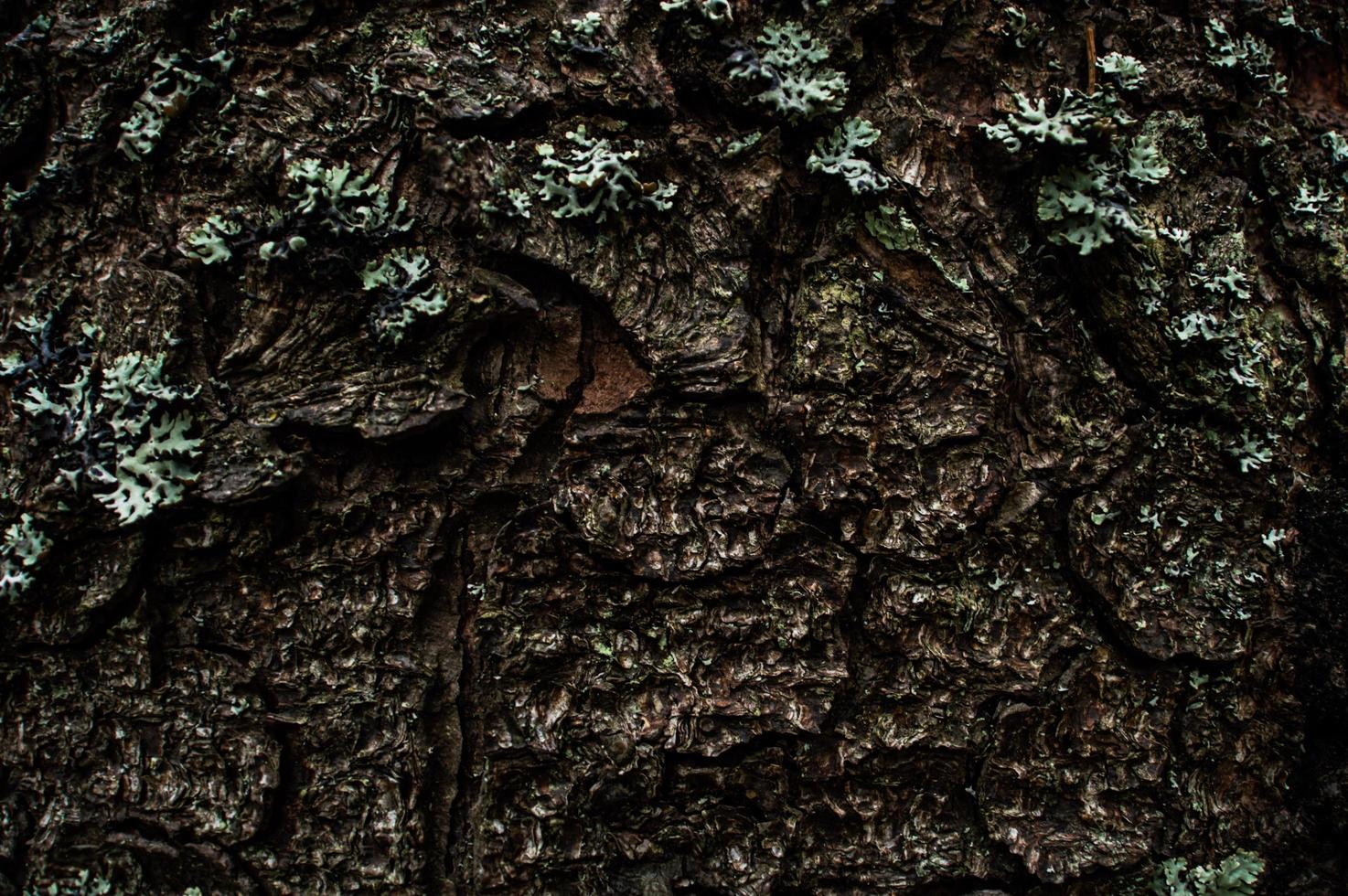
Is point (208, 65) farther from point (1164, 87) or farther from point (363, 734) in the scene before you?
point (1164, 87)

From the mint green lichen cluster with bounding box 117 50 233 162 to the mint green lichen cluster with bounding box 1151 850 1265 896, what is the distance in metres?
3.14

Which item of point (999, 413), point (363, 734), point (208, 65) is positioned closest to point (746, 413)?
point (999, 413)

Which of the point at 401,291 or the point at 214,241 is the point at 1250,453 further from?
the point at 214,241

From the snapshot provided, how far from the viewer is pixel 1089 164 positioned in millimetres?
2125

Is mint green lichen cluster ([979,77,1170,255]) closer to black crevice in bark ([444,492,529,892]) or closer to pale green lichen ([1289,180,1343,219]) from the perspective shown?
pale green lichen ([1289,180,1343,219])

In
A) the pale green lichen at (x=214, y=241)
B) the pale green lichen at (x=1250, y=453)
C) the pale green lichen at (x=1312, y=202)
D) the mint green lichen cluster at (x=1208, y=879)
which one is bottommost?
the mint green lichen cluster at (x=1208, y=879)

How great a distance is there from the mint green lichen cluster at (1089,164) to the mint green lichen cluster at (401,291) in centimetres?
143

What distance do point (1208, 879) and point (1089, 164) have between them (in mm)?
1862

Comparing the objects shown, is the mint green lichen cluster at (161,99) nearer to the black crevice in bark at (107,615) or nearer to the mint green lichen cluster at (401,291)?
the mint green lichen cluster at (401,291)

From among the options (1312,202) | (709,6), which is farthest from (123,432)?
(1312,202)

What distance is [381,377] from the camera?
6.70ft

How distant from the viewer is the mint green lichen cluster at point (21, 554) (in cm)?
203

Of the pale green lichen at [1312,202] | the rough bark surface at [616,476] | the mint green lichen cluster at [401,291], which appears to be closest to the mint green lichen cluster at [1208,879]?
the rough bark surface at [616,476]

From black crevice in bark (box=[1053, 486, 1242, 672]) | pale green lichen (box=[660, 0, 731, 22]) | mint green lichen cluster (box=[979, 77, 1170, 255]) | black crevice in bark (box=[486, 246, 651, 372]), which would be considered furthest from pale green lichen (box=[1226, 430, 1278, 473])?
pale green lichen (box=[660, 0, 731, 22])
